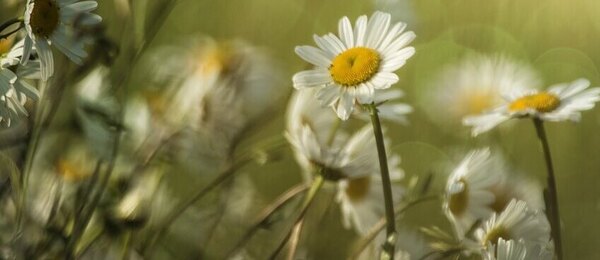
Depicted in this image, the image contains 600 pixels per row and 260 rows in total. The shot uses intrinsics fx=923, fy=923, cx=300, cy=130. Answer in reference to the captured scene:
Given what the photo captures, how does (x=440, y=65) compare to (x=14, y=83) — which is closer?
(x=14, y=83)

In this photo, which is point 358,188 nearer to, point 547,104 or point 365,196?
point 365,196

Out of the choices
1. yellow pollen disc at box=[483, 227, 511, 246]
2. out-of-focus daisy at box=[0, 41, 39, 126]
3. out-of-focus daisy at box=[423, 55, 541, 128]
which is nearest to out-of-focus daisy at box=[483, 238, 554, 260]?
yellow pollen disc at box=[483, 227, 511, 246]

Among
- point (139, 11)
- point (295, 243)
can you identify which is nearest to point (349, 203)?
point (295, 243)

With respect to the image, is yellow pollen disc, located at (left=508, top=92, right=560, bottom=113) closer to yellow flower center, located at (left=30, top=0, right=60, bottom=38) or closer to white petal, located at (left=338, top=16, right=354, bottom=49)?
white petal, located at (left=338, top=16, right=354, bottom=49)

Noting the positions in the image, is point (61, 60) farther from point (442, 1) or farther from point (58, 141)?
point (442, 1)

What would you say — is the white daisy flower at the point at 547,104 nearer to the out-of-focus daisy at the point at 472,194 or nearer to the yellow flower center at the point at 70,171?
the out-of-focus daisy at the point at 472,194

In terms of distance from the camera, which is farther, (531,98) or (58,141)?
(58,141)

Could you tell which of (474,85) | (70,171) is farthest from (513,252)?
(70,171)
